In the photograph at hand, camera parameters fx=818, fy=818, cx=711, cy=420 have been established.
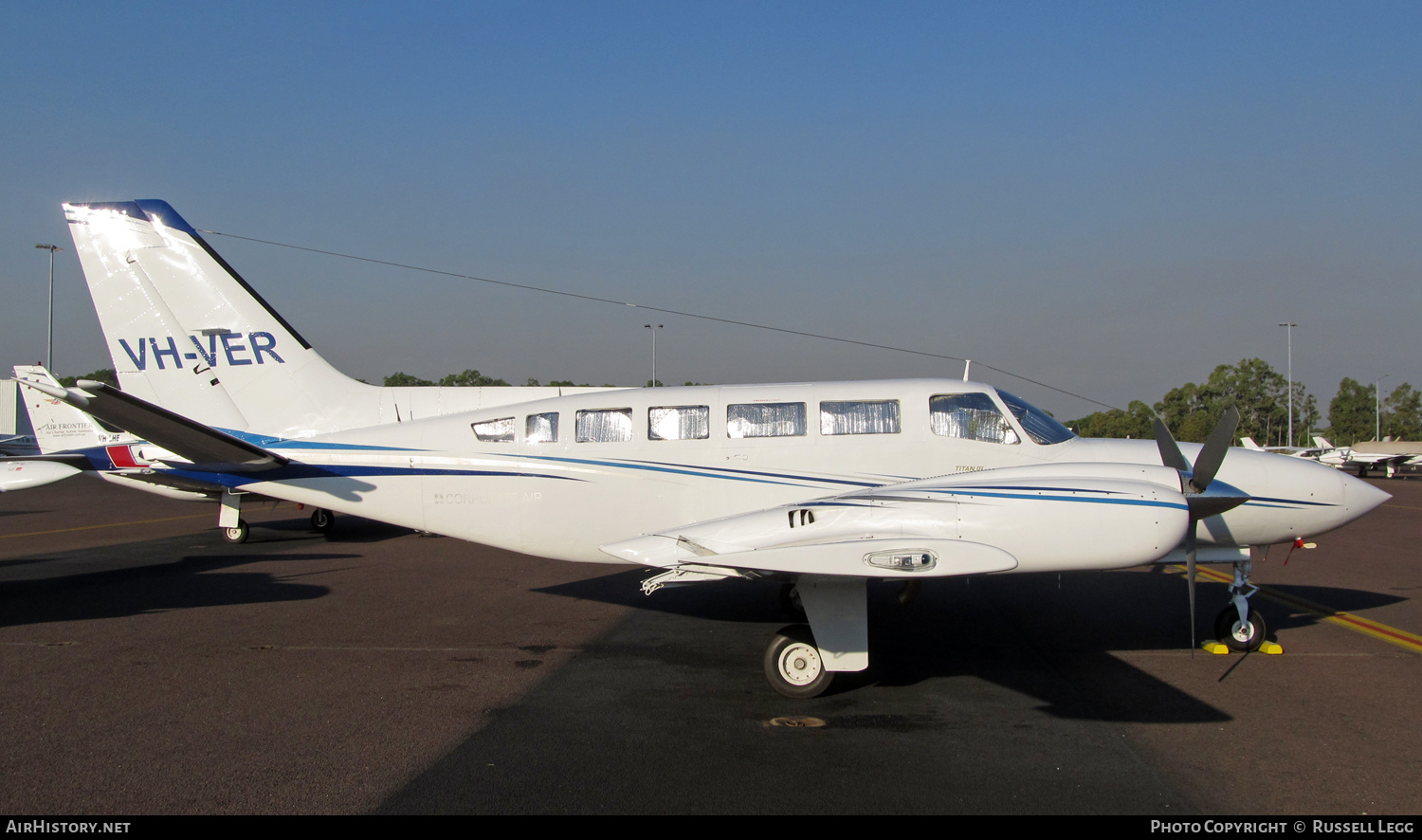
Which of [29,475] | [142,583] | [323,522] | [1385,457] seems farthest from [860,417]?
[1385,457]

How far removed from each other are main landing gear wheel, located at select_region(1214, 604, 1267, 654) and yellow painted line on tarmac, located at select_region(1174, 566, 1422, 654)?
21.1 inches

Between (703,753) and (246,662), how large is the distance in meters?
4.90

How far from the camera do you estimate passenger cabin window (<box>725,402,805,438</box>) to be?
331 inches

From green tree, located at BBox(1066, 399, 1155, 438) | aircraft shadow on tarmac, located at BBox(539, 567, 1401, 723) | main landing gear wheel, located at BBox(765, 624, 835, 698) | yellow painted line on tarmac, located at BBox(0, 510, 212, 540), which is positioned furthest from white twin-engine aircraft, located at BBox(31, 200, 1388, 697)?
green tree, located at BBox(1066, 399, 1155, 438)

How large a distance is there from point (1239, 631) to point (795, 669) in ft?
15.4

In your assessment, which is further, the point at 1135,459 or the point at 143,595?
the point at 143,595

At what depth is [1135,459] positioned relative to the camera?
8.02 metres

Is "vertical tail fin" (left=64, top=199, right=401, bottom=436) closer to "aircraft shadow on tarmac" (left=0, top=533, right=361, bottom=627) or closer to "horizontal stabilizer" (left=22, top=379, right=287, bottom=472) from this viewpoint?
"horizontal stabilizer" (left=22, top=379, right=287, bottom=472)

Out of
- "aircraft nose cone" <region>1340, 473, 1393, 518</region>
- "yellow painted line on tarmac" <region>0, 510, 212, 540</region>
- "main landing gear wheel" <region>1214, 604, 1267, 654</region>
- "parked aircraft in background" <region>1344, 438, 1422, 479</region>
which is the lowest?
"yellow painted line on tarmac" <region>0, 510, 212, 540</region>

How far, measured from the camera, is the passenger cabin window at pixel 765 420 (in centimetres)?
841

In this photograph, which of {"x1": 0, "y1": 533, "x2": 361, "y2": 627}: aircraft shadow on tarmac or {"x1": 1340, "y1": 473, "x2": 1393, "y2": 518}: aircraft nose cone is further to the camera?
{"x1": 0, "y1": 533, "x2": 361, "y2": 627}: aircraft shadow on tarmac

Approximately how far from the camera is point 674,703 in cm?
667
